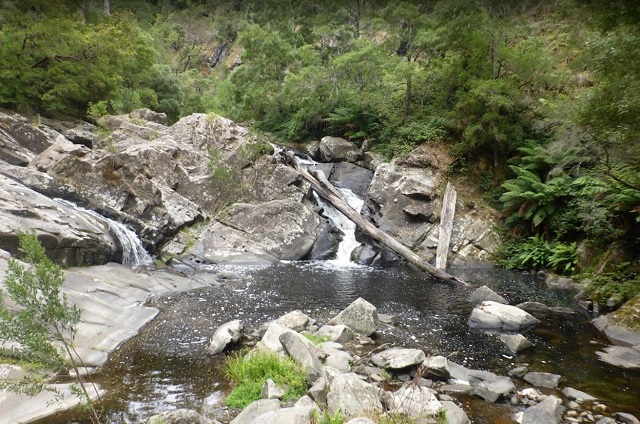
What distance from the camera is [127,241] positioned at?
555 inches

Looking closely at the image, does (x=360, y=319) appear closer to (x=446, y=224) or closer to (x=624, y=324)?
(x=624, y=324)

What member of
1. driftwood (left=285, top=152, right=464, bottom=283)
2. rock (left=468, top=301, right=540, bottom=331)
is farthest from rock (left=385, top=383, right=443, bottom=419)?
driftwood (left=285, top=152, right=464, bottom=283)

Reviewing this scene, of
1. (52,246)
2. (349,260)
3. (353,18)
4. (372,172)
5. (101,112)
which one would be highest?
(353,18)

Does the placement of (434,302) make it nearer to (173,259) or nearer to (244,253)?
(244,253)

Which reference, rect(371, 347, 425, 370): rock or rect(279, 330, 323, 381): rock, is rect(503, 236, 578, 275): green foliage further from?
rect(279, 330, 323, 381): rock

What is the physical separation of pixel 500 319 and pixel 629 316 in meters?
3.04

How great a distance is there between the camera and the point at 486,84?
687 inches

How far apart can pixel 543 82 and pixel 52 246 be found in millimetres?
21576

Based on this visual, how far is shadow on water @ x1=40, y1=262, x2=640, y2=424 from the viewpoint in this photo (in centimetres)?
634

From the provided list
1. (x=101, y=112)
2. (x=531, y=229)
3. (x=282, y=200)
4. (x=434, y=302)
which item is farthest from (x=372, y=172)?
(x=101, y=112)

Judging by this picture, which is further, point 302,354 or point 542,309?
point 542,309

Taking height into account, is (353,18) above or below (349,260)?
above

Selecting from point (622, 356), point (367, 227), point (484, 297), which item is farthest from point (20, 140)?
point (622, 356)

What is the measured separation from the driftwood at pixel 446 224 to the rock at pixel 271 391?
38.0ft
